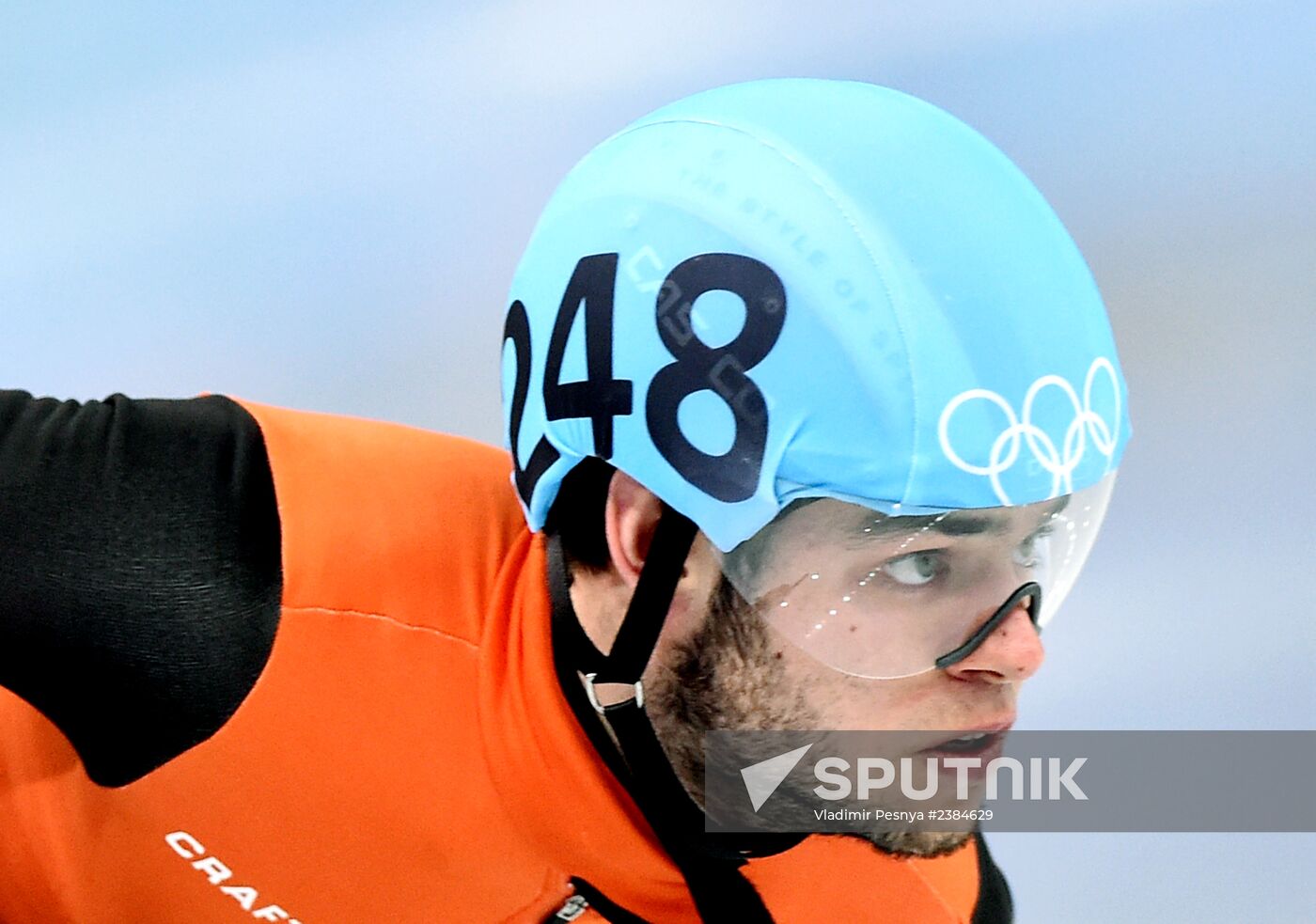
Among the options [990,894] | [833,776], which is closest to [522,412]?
[833,776]

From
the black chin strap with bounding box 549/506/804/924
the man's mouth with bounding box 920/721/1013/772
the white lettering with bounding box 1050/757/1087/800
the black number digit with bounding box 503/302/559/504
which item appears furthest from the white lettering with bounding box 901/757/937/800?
the white lettering with bounding box 1050/757/1087/800

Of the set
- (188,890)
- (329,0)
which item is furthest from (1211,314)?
(188,890)

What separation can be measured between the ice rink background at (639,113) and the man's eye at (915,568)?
3.04 ft

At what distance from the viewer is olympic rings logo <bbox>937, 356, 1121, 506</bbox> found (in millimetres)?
817

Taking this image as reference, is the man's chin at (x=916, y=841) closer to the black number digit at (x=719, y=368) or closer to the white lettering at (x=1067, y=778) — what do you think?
the black number digit at (x=719, y=368)

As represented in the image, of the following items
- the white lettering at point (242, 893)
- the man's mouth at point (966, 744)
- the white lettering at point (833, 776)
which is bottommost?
the white lettering at point (242, 893)

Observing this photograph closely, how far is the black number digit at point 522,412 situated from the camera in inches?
38.7

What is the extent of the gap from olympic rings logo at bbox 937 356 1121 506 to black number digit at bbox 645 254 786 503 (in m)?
0.12

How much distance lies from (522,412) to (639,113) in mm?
940

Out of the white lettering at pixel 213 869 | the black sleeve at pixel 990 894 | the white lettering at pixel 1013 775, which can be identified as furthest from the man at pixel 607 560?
the white lettering at pixel 1013 775

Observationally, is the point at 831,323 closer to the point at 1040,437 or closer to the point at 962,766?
the point at 1040,437

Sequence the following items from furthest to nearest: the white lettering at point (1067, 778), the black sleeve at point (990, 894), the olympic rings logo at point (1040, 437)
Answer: the white lettering at point (1067, 778)
the black sleeve at point (990, 894)
the olympic rings logo at point (1040, 437)

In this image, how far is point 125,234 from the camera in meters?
1.92

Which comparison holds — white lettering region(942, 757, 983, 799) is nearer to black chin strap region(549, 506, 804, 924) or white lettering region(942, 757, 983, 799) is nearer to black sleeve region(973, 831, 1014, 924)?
black chin strap region(549, 506, 804, 924)
